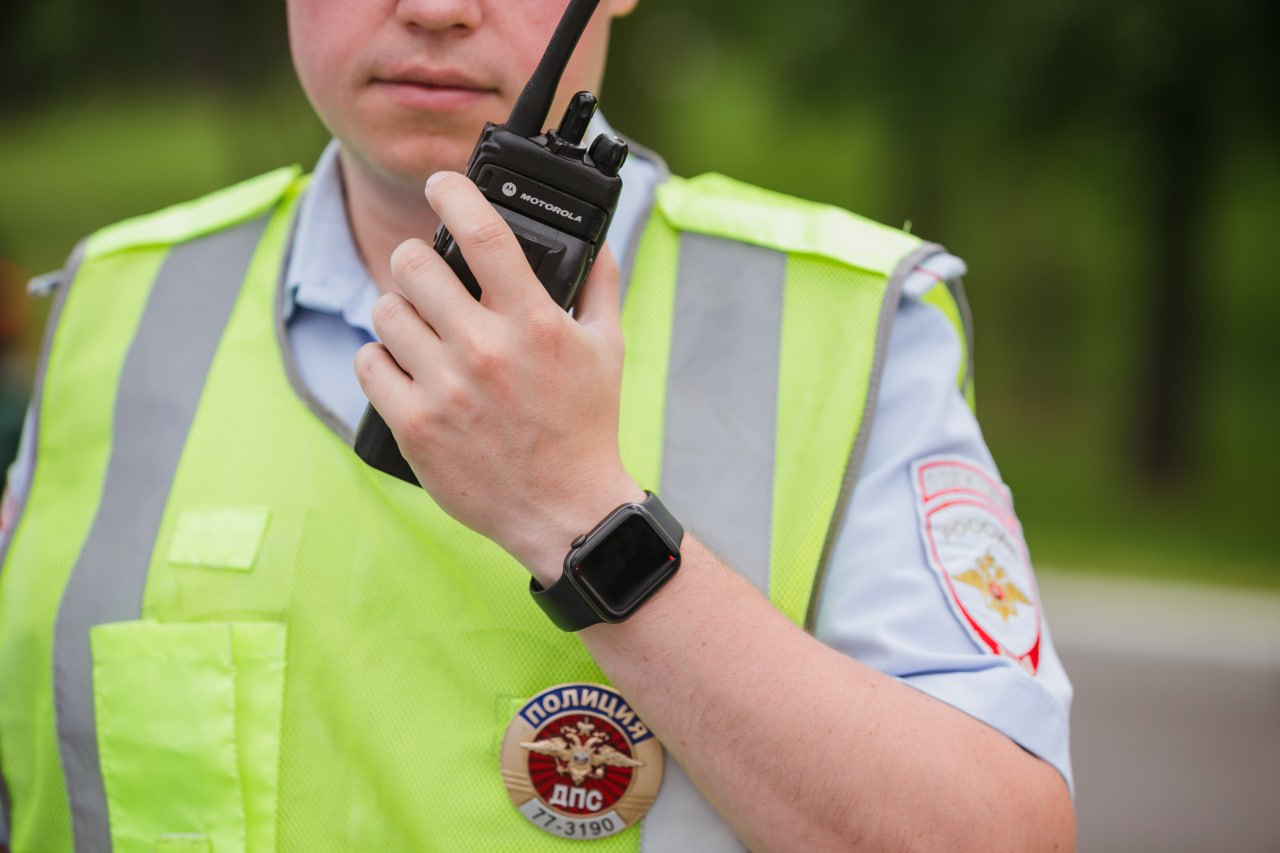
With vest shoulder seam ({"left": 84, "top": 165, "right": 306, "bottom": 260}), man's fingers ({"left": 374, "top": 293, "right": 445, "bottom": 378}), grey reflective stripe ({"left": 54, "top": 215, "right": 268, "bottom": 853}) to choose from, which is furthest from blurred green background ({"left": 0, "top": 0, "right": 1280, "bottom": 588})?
man's fingers ({"left": 374, "top": 293, "right": 445, "bottom": 378})

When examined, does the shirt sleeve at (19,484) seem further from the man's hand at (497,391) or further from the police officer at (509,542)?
the man's hand at (497,391)

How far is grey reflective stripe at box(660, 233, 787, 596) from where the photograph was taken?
1.50m

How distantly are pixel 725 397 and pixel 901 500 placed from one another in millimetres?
228

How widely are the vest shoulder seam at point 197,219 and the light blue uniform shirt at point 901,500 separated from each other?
18 centimetres

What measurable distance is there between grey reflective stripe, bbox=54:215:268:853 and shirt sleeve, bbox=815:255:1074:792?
0.79 m

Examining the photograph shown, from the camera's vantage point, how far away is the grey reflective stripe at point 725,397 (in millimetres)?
1496

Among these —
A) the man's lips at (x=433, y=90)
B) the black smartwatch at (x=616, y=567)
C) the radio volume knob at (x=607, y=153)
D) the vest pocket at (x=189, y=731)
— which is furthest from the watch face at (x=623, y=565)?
the man's lips at (x=433, y=90)

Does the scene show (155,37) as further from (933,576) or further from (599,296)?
(933,576)

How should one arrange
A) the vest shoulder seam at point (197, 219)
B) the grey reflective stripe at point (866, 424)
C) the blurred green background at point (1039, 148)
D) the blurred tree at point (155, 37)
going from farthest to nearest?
the blurred tree at point (155, 37) → the blurred green background at point (1039, 148) → the vest shoulder seam at point (197, 219) → the grey reflective stripe at point (866, 424)

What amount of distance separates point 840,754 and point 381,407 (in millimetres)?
521

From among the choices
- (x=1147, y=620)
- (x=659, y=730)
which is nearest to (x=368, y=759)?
(x=659, y=730)

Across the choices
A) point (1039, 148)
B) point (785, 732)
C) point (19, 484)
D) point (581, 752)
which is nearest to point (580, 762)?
point (581, 752)

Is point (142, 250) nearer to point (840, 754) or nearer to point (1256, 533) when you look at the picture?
point (840, 754)

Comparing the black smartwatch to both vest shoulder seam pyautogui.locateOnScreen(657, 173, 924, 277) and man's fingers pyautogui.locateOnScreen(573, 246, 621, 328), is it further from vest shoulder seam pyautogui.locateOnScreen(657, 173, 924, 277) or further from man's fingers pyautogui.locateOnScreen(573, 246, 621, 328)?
vest shoulder seam pyautogui.locateOnScreen(657, 173, 924, 277)
